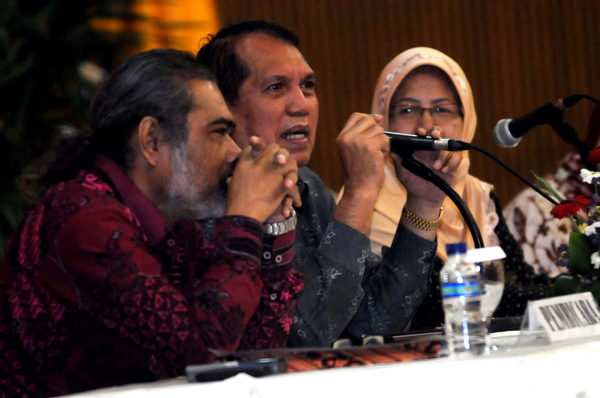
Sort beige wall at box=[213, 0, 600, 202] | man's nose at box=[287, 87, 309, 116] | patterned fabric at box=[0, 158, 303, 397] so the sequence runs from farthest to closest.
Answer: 1. beige wall at box=[213, 0, 600, 202]
2. man's nose at box=[287, 87, 309, 116]
3. patterned fabric at box=[0, 158, 303, 397]

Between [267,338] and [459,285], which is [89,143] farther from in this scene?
[459,285]

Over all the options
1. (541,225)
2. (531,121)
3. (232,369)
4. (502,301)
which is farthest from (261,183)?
(541,225)

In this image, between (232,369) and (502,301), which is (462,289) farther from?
(502,301)

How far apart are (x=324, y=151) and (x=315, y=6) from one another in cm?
80

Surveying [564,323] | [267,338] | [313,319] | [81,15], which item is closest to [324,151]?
[81,15]

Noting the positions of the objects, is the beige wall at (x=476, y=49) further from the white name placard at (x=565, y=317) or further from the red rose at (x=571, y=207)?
the white name placard at (x=565, y=317)

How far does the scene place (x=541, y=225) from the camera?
3072 mm

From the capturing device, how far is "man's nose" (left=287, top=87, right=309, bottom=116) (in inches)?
85.8

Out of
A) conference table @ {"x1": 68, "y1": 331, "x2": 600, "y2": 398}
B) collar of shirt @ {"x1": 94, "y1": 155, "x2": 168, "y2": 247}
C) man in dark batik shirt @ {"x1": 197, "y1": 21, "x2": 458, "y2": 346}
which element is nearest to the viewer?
conference table @ {"x1": 68, "y1": 331, "x2": 600, "y2": 398}

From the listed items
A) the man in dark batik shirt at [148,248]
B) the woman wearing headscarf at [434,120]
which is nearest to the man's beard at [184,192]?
the man in dark batik shirt at [148,248]

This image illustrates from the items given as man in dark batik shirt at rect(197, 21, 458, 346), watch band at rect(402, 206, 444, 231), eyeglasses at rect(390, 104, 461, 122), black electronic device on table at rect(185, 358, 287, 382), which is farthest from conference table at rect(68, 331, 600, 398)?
eyeglasses at rect(390, 104, 461, 122)

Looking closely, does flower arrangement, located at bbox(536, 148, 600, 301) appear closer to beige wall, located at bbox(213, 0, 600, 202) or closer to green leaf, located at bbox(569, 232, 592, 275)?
green leaf, located at bbox(569, 232, 592, 275)

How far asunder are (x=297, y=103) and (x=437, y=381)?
1275 millimetres

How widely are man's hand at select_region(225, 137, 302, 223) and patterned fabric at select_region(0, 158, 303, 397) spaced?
0.15 ft
